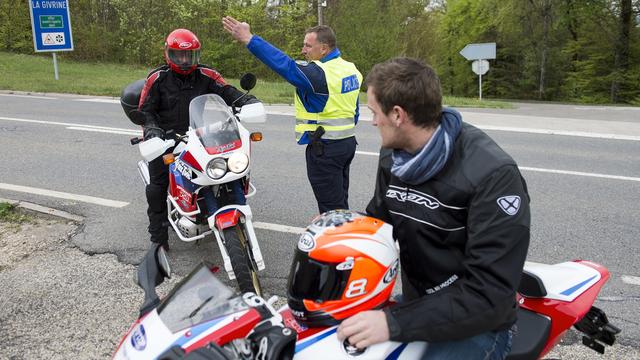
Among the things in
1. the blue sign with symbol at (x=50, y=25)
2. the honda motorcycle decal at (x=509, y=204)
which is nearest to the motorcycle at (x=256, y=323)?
the honda motorcycle decal at (x=509, y=204)

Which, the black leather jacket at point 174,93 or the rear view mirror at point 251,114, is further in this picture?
the black leather jacket at point 174,93

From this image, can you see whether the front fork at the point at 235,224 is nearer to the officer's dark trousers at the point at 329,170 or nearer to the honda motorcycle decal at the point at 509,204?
the officer's dark trousers at the point at 329,170

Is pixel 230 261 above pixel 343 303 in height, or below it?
below

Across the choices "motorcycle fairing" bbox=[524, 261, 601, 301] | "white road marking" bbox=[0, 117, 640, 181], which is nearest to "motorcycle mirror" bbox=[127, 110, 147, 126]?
"motorcycle fairing" bbox=[524, 261, 601, 301]

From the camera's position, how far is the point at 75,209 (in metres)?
6.12

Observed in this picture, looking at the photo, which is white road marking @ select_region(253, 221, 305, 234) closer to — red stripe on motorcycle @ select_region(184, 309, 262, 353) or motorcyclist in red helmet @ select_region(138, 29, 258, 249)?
motorcyclist in red helmet @ select_region(138, 29, 258, 249)

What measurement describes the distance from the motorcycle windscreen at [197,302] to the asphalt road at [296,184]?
7.76 ft

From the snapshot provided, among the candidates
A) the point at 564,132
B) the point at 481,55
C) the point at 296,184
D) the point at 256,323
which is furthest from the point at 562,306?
the point at 481,55

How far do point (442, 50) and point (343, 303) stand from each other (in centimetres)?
4542

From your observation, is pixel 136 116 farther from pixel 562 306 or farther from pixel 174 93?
pixel 562 306

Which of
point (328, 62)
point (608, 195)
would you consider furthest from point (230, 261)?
point (608, 195)

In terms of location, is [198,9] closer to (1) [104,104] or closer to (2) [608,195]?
(1) [104,104]

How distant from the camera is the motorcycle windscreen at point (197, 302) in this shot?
1.73 meters

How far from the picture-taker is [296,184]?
273 inches
